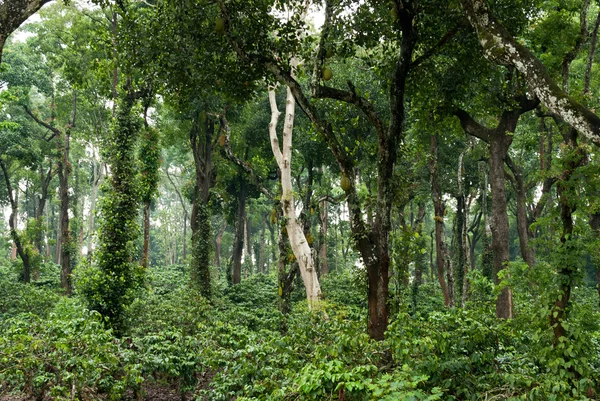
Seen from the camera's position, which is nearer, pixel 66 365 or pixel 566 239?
pixel 566 239

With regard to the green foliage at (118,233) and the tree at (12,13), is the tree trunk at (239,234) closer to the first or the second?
the green foliage at (118,233)

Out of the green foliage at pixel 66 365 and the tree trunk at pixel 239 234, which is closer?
the green foliage at pixel 66 365

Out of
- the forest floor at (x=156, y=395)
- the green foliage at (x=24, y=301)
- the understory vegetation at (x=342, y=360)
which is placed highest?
the green foliage at (x=24, y=301)

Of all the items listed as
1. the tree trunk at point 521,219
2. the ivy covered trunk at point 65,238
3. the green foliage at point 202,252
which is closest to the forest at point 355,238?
the tree trunk at point 521,219

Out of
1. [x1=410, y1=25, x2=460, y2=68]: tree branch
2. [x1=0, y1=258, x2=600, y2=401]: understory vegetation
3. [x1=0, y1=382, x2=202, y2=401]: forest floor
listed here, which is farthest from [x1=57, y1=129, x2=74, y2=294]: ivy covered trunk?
[x1=410, y1=25, x2=460, y2=68]: tree branch

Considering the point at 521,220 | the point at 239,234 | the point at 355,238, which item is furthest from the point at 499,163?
the point at 239,234

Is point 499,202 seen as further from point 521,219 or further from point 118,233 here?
point 118,233

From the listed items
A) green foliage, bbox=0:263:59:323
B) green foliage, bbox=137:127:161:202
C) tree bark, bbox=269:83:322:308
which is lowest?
green foliage, bbox=0:263:59:323

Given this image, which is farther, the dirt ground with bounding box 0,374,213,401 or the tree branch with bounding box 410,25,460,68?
the dirt ground with bounding box 0,374,213,401

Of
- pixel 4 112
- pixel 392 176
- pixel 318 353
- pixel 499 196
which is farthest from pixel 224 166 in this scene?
pixel 318 353

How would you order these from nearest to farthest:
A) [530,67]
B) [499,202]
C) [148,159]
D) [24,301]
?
[530,67] < [499,202] < [24,301] < [148,159]

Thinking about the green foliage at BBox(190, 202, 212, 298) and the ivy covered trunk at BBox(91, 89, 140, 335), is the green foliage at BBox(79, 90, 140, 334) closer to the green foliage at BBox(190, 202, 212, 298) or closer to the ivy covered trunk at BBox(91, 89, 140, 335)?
the ivy covered trunk at BBox(91, 89, 140, 335)

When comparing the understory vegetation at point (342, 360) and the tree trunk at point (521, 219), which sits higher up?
the tree trunk at point (521, 219)

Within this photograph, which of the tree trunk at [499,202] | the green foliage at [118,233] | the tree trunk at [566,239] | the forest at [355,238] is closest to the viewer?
the forest at [355,238]
